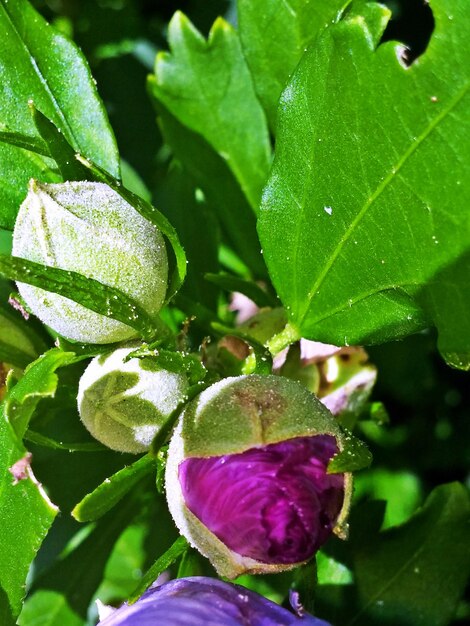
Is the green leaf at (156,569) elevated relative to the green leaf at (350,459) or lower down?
lower down

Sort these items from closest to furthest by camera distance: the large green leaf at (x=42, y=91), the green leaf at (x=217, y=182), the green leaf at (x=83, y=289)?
1. the green leaf at (x=83, y=289)
2. the large green leaf at (x=42, y=91)
3. the green leaf at (x=217, y=182)

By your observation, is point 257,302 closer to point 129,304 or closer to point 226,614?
point 129,304

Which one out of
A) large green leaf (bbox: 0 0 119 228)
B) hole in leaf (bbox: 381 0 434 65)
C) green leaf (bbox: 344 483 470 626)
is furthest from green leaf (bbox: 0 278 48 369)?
hole in leaf (bbox: 381 0 434 65)

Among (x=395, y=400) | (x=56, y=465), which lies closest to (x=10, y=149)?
(x=56, y=465)

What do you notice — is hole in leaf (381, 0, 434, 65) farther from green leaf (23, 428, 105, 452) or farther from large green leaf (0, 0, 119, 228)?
green leaf (23, 428, 105, 452)

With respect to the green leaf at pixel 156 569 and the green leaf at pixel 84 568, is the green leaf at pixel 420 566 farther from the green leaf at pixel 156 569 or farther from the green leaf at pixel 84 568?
the green leaf at pixel 156 569

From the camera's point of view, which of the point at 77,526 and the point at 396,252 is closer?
the point at 396,252

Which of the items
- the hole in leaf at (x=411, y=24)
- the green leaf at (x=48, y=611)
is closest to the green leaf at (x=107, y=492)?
the green leaf at (x=48, y=611)
